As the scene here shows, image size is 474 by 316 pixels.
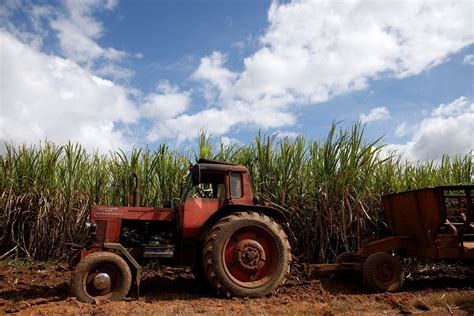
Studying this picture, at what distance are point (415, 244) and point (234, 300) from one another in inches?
115

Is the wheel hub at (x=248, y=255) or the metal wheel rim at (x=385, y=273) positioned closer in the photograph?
the wheel hub at (x=248, y=255)

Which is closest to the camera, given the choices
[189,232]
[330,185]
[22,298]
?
[22,298]

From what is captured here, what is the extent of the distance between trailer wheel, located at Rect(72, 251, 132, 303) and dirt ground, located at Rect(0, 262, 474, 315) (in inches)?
6.1

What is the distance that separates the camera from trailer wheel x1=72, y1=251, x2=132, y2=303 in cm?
449

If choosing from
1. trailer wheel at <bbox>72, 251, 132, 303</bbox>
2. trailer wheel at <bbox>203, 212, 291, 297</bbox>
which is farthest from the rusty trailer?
trailer wheel at <bbox>72, 251, 132, 303</bbox>

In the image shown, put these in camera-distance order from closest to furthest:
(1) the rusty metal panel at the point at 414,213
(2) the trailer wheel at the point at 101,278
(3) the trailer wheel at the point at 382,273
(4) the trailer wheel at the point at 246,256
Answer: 1. (2) the trailer wheel at the point at 101,278
2. (4) the trailer wheel at the point at 246,256
3. (3) the trailer wheel at the point at 382,273
4. (1) the rusty metal panel at the point at 414,213

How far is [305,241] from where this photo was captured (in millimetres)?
6711

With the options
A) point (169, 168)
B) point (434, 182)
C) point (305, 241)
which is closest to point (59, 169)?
point (169, 168)

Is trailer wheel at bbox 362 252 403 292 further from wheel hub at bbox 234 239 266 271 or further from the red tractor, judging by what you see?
wheel hub at bbox 234 239 266 271

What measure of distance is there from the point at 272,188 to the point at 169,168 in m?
2.01

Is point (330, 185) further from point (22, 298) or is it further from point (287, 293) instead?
point (22, 298)

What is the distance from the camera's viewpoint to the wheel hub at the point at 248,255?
5007mm

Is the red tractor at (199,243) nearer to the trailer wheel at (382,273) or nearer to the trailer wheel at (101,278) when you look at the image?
the trailer wheel at (101,278)

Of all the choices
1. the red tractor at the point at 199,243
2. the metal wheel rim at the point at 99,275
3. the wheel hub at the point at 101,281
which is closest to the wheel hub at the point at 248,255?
the red tractor at the point at 199,243
